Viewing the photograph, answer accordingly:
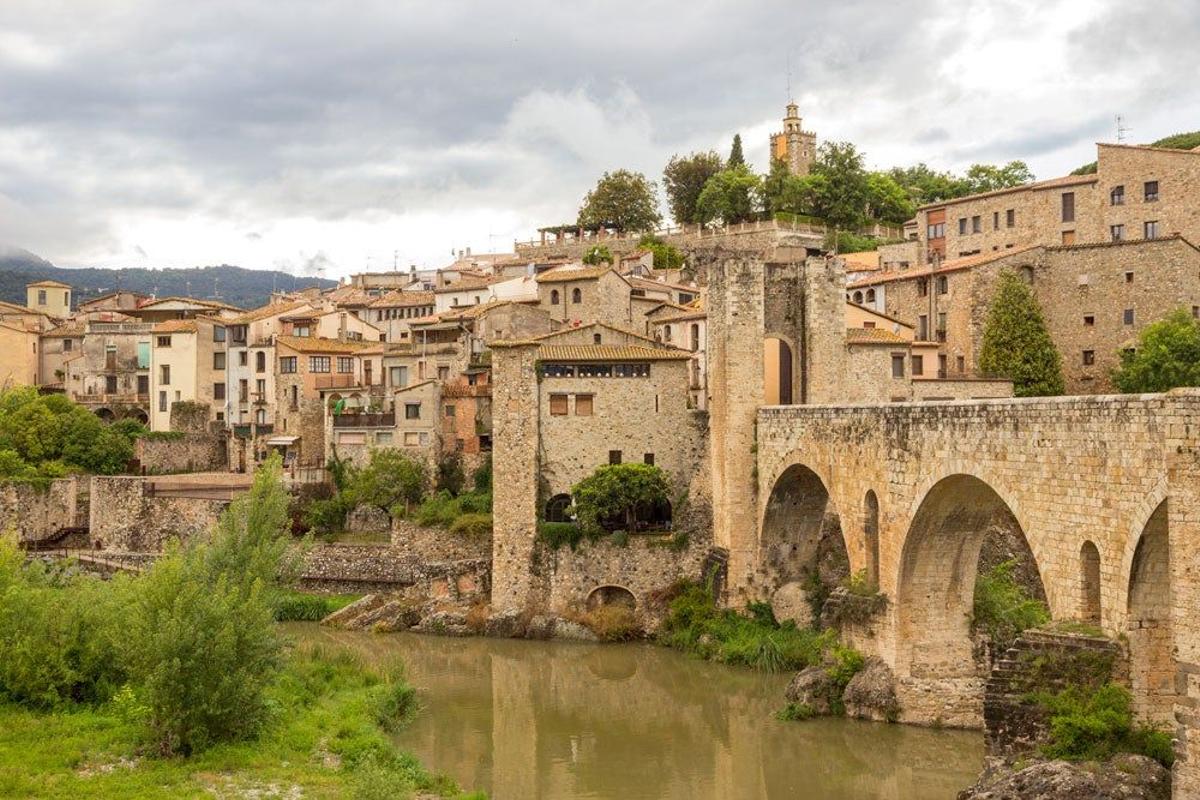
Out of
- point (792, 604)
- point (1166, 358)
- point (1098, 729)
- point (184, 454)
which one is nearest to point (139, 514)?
point (184, 454)

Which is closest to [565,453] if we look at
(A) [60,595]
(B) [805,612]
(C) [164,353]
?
(B) [805,612]

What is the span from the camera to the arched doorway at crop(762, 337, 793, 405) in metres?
35.8

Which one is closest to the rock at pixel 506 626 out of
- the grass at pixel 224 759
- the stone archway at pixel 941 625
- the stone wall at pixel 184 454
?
the grass at pixel 224 759

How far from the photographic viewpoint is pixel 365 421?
44.5 meters

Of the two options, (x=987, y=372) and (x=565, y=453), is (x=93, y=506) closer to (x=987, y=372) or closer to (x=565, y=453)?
(x=565, y=453)

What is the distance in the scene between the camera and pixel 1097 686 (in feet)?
59.3

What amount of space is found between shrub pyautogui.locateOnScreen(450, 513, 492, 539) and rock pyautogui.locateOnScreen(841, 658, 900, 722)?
14961 mm

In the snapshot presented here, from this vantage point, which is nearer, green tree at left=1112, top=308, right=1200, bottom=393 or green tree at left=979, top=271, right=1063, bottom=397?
green tree at left=1112, top=308, right=1200, bottom=393

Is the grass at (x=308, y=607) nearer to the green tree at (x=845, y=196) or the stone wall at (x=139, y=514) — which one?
the stone wall at (x=139, y=514)

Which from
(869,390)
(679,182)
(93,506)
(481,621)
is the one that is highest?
(679,182)

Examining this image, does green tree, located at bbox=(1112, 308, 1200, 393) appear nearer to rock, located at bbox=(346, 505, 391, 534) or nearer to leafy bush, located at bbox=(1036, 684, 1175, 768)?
leafy bush, located at bbox=(1036, 684, 1175, 768)

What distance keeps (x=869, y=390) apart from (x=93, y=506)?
96.5 ft

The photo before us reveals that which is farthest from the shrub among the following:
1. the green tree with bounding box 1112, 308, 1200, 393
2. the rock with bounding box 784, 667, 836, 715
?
the green tree with bounding box 1112, 308, 1200, 393

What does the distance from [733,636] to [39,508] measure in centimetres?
2936
